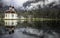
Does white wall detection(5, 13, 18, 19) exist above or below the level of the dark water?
above

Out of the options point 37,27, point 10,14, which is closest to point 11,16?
point 10,14

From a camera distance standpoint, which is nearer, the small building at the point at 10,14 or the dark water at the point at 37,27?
the dark water at the point at 37,27

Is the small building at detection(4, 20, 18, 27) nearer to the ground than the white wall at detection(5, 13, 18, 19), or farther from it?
nearer to the ground

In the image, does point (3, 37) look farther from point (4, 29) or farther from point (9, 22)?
point (9, 22)

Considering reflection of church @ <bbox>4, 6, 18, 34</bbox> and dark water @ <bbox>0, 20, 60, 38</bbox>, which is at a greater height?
reflection of church @ <bbox>4, 6, 18, 34</bbox>

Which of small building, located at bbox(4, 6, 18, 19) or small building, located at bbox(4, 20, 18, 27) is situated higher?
small building, located at bbox(4, 6, 18, 19)

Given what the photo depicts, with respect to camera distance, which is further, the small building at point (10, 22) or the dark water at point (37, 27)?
the small building at point (10, 22)

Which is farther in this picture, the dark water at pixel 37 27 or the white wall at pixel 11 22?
the white wall at pixel 11 22

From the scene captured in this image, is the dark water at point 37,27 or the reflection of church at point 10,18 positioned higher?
the reflection of church at point 10,18

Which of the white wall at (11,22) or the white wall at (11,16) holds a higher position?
the white wall at (11,16)

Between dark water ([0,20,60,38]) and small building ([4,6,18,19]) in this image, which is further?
small building ([4,6,18,19])

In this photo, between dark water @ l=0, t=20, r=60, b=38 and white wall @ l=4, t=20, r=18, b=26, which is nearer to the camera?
dark water @ l=0, t=20, r=60, b=38

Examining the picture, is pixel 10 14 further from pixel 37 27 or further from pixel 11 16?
pixel 37 27

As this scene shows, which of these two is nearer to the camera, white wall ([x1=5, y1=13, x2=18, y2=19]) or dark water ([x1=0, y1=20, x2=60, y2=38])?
dark water ([x1=0, y1=20, x2=60, y2=38])
